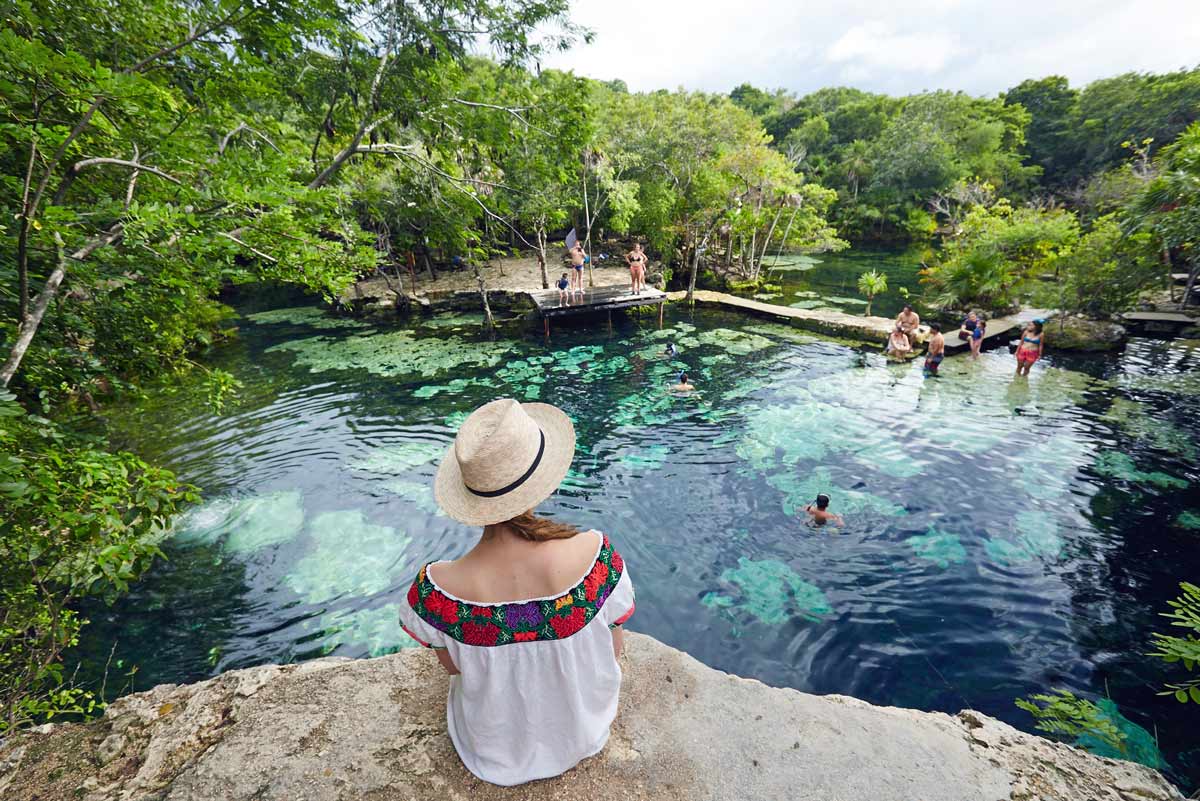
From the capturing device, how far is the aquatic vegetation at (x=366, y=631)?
16.1 feet

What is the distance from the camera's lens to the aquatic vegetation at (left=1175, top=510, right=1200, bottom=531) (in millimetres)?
6046

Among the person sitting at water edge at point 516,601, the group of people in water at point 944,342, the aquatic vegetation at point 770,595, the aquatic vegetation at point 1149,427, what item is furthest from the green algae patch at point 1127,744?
the group of people in water at point 944,342

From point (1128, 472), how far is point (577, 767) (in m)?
10.0

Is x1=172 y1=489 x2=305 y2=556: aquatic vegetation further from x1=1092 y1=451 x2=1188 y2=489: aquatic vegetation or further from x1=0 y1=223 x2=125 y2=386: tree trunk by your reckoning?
x1=1092 y1=451 x2=1188 y2=489: aquatic vegetation

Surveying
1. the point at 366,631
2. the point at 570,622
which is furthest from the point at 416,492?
the point at 570,622

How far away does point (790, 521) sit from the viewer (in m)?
6.55

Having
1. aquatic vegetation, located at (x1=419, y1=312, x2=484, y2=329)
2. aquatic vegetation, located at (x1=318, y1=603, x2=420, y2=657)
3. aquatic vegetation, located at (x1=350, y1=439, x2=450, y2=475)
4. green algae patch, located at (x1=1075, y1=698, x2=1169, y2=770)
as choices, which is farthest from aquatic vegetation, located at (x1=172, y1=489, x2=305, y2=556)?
aquatic vegetation, located at (x1=419, y1=312, x2=484, y2=329)

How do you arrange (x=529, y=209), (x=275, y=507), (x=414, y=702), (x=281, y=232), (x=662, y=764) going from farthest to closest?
(x=529, y=209), (x=275, y=507), (x=281, y=232), (x=414, y=702), (x=662, y=764)

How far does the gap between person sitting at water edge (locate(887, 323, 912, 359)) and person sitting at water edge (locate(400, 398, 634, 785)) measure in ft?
45.9

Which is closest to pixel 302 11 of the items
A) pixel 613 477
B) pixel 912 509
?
pixel 613 477

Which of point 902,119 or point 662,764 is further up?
point 902,119

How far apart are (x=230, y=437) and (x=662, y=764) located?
1112 centimetres

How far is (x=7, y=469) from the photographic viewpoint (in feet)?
6.32

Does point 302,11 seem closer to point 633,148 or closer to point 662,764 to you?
point 662,764
